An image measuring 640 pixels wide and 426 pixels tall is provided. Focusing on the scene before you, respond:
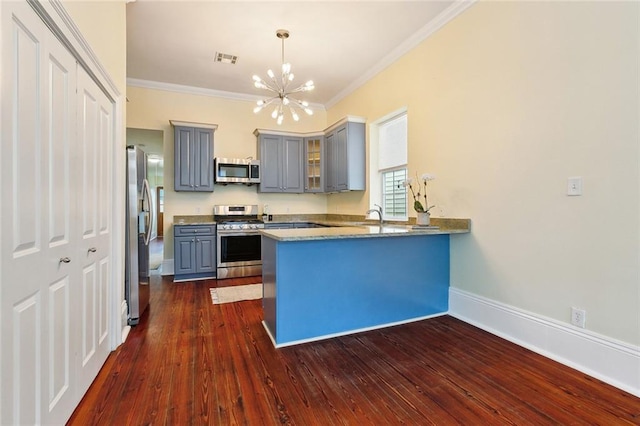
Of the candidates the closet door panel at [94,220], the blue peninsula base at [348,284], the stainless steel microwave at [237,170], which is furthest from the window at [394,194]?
the closet door panel at [94,220]

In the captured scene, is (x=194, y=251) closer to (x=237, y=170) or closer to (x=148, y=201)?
(x=237, y=170)

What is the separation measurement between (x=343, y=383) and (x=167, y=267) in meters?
4.15

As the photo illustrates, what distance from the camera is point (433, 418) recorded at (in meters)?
1.63

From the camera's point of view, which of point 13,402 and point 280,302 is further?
point 280,302

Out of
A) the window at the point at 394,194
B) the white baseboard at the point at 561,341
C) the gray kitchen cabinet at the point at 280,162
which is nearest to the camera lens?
the white baseboard at the point at 561,341

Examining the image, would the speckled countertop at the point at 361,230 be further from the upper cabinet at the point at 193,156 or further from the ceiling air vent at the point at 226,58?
the ceiling air vent at the point at 226,58

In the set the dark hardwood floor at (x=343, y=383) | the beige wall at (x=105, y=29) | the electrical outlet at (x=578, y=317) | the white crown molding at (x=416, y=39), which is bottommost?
the dark hardwood floor at (x=343, y=383)

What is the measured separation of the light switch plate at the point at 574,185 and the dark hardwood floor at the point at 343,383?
1.26 m

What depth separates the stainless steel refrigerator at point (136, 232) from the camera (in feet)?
9.06

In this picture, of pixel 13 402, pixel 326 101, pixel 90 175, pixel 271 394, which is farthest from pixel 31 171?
pixel 326 101

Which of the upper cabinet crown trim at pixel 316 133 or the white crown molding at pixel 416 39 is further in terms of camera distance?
the upper cabinet crown trim at pixel 316 133

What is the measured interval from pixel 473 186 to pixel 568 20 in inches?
55.3

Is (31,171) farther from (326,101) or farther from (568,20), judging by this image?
(326,101)

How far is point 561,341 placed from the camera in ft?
7.30
